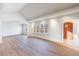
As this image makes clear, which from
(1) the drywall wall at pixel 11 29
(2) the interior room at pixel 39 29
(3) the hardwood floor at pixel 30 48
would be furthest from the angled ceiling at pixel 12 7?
(3) the hardwood floor at pixel 30 48

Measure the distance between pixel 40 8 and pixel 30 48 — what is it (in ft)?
2.55

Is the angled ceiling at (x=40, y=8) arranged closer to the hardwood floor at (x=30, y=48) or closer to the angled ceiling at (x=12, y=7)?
the angled ceiling at (x=12, y=7)

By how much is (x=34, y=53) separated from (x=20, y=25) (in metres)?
0.60

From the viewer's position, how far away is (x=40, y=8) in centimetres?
268

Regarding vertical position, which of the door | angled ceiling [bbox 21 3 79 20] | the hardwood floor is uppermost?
angled ceiling [bbox 21 3 79 20]

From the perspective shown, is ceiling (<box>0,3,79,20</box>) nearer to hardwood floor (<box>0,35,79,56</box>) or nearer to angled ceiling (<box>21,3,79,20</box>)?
angled ceiling (<box>21,3,79,20</box>)

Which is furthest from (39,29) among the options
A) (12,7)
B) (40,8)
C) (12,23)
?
(12,7)

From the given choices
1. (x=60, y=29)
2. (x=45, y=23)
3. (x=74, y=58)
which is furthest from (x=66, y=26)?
(x=74, y=58)

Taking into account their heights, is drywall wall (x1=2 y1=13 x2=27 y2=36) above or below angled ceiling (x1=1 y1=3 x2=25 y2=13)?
below

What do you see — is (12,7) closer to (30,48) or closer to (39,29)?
(39,29)

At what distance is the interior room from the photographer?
2.55 meters

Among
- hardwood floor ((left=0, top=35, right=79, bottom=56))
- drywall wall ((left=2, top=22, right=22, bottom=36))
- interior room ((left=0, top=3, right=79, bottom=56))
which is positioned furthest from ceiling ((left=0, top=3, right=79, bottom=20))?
hardwood floor ((left=0, top=35, right=79, bottom=56))

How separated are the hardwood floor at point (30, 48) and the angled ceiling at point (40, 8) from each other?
0.47m

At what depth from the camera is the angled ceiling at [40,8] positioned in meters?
2.57
